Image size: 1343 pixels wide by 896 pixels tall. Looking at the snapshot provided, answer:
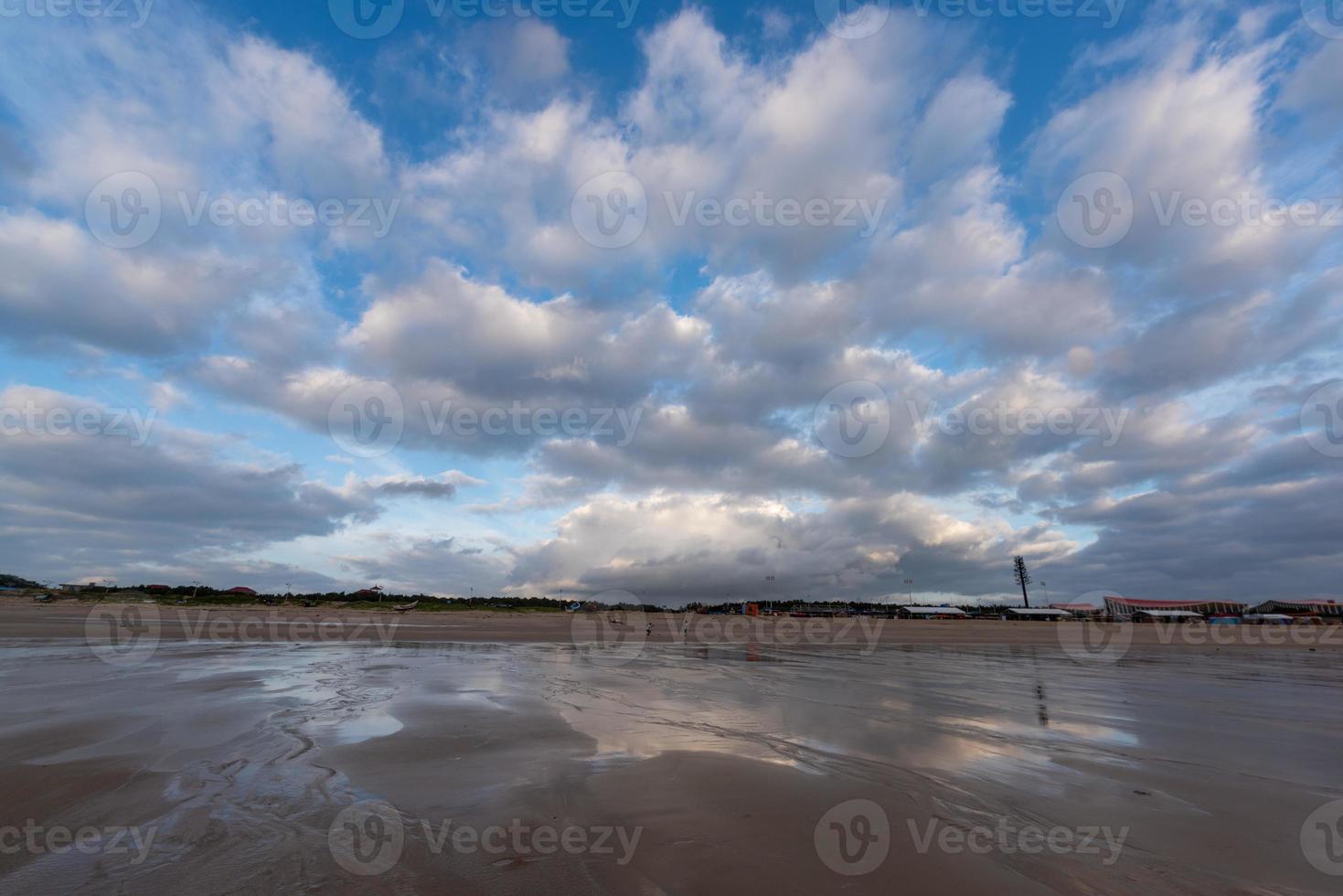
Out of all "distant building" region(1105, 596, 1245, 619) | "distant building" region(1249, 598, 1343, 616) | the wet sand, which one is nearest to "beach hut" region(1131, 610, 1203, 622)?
"distant building" region(1105, 596, 1245, 619)

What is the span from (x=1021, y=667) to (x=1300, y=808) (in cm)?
1958

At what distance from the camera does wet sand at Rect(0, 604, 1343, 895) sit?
4.38m

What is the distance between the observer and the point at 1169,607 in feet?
416

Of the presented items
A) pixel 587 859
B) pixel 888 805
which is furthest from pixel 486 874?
pixel 888 805

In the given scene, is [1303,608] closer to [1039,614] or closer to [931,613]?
[1039,614]

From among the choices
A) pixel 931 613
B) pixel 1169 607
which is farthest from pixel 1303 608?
pixel 931 613

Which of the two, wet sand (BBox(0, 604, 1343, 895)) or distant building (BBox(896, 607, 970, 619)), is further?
distant building (BBox(896, 607, 970, 619))

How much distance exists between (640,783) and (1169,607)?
163 m

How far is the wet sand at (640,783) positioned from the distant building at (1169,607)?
138151 millimetres

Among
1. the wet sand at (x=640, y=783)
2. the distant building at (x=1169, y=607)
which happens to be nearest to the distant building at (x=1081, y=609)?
the distant building at (x=1169, y=607)

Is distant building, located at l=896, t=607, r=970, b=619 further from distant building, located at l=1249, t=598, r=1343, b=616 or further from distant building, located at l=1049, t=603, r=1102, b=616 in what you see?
distant building, located at l=1249, t=598, r=1343, b=616

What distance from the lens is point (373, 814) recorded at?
538cm

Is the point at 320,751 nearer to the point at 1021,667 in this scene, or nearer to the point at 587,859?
the point at 587,859

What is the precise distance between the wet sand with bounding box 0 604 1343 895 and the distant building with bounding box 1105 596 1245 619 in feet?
453
